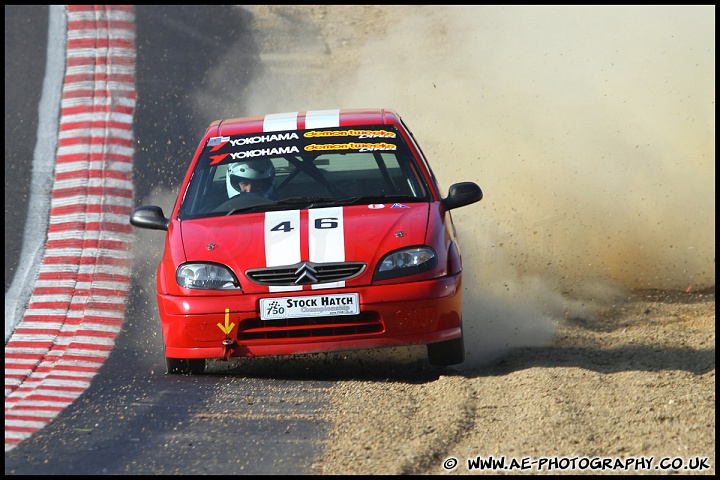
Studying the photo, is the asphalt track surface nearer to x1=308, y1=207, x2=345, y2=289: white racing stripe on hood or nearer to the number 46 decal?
x1=308, y1=207, x2=345, y2=289: white racing stripe on hood

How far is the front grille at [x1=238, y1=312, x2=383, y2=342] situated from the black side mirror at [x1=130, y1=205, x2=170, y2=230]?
1141 mm

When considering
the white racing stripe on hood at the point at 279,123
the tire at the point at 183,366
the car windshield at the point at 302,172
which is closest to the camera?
the tire at the point at 183,366

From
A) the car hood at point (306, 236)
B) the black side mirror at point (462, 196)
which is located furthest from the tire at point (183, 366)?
the black side mirror at point (462, 196)

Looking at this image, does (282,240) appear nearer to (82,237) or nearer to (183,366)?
(183,366)

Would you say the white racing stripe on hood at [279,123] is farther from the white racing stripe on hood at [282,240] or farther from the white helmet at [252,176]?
the white racing stripe on hood at [282,240]

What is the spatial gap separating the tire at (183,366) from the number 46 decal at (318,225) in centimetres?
102

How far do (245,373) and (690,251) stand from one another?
5184 mm

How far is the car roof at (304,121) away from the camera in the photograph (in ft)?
26.7

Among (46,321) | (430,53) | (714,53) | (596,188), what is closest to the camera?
(46,321)

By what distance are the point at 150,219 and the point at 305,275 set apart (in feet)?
4.54

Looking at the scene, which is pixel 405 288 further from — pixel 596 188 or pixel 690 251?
pixel 596 188

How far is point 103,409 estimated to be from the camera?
6.48 metres

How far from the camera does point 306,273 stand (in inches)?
265

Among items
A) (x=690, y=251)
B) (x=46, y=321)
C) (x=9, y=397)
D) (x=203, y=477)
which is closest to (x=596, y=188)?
(x=690, y=251)
